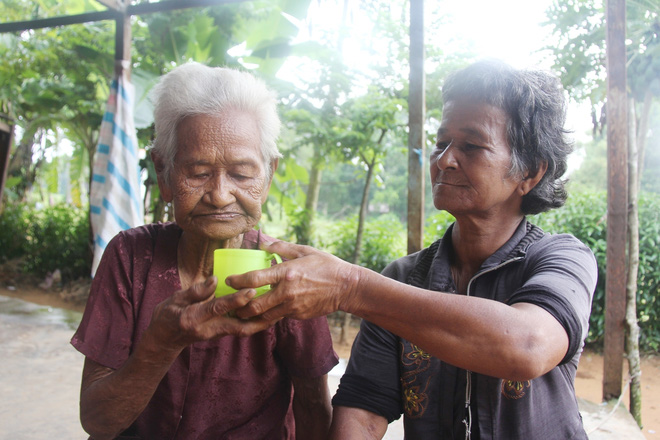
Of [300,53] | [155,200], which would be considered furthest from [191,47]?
[155,200]

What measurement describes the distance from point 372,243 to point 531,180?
5.86 meters

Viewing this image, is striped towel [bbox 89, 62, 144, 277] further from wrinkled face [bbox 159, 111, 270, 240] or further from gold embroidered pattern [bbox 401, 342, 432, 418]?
gold embroidered pattern [bbox 401, 342, 432, 418]

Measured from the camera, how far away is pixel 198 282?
1646mm

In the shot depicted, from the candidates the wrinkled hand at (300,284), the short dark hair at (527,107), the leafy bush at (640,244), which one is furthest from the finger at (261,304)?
the leafy bush at (640,244)

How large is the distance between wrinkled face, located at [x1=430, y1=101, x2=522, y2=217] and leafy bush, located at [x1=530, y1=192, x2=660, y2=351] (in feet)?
16.3

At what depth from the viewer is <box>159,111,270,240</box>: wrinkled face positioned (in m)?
1.62

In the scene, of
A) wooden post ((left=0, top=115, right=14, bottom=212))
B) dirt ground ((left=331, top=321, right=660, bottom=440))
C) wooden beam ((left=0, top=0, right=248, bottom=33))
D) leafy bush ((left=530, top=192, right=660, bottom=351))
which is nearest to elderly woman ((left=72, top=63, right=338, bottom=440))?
wooden beam ((left=0, top=0, right=248, bottom=33))

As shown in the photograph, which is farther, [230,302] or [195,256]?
[195,256]

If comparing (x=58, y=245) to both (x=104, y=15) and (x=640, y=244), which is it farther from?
(x=640, y=244)

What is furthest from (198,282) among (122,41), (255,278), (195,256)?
(122,41)

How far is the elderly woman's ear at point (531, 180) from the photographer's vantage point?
67.8 inches

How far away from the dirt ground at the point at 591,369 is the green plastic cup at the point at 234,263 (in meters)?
3.47

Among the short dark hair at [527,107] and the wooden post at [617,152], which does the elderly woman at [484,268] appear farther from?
the wooden post at [617,152]

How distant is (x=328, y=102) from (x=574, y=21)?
3.15 meters
